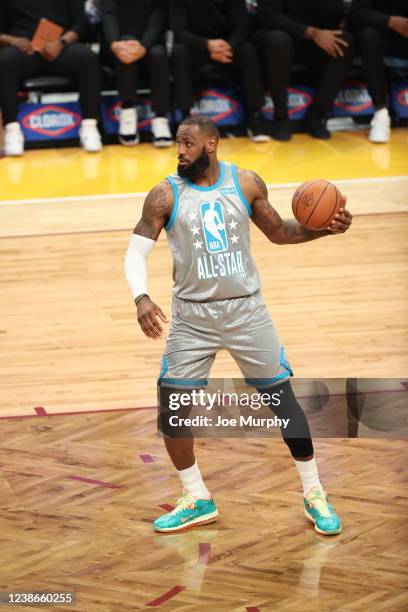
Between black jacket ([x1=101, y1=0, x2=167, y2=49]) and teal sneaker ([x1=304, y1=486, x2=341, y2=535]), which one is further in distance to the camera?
black jacket ([x1=101, y1=0, x2=167, y2=49])

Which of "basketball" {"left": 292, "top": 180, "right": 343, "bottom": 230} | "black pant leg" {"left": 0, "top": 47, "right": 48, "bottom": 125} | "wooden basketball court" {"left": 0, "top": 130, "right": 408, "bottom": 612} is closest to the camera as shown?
"wooden basketball court" {"left": 0, "top": 130, "right": 408, "bottom": 612}

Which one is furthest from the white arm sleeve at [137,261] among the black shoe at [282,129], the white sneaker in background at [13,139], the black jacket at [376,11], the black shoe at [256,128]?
the black jacket at [376,11]

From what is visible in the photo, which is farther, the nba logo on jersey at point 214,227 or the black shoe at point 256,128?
the black shoe at point 256,128

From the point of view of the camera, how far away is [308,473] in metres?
4.64

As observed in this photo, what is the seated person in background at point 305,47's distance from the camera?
10.2 meters

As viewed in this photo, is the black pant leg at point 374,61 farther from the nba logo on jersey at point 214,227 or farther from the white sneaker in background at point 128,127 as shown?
the nba logo on jersey at point 214,227

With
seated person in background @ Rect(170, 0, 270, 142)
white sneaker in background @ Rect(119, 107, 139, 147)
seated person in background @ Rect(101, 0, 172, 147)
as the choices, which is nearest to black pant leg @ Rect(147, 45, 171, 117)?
seated person in background @ Rect(101, 0, 172, 147)

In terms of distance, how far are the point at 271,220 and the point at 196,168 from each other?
0.39 m

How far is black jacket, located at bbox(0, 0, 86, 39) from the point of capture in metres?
10.2

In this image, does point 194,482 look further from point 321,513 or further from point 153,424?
point 153,424

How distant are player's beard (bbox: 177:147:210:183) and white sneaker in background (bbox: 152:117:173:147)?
19.6 feet

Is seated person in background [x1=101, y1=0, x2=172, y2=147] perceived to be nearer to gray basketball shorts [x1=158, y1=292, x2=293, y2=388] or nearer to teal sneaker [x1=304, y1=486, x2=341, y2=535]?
gray basketball shorts [x1=158, y1=292, x2=293, y2=388]

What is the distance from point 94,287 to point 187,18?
12.6 feet

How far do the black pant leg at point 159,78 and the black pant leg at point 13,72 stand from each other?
0.96 m
